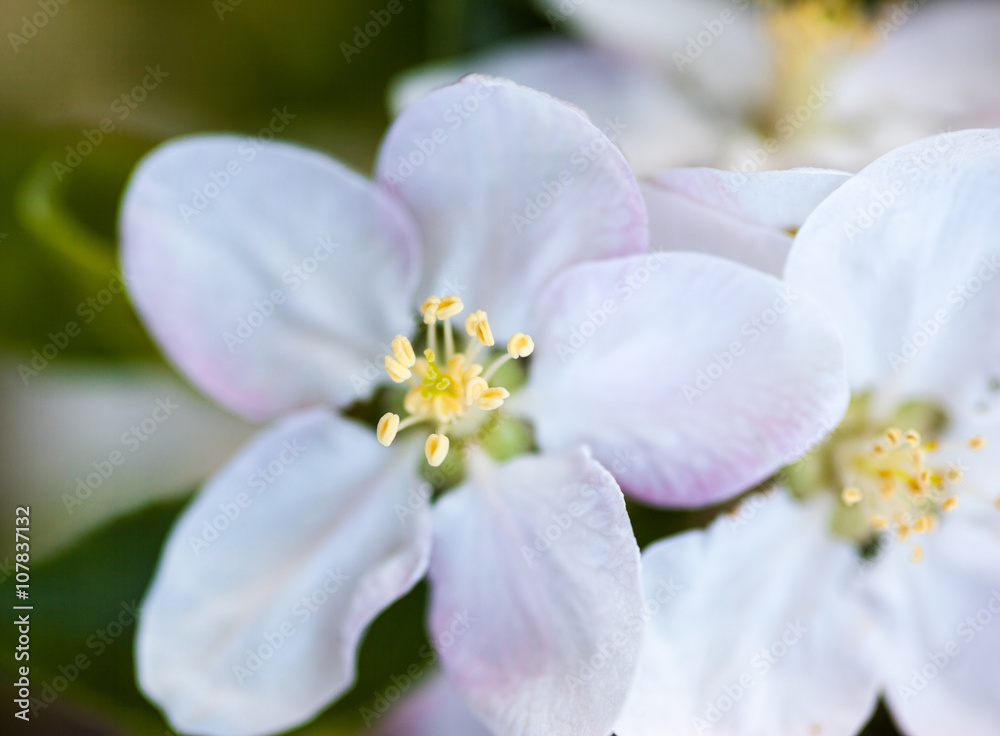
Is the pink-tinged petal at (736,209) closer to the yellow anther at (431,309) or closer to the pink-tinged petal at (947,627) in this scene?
the yellow anther at (431,309)

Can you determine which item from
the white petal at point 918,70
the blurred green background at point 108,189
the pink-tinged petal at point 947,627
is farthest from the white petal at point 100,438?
the white petal at point 918,70

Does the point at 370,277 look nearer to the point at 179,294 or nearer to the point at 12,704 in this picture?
the point at 179,294

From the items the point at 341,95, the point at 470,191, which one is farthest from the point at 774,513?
the point at 341,95

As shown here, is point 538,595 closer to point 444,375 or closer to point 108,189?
point 444,375

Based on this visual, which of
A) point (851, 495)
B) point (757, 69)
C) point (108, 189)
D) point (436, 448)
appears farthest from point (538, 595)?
point (757, 69)

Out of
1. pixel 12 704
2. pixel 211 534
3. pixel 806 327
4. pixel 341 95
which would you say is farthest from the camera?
pixel 341 95
